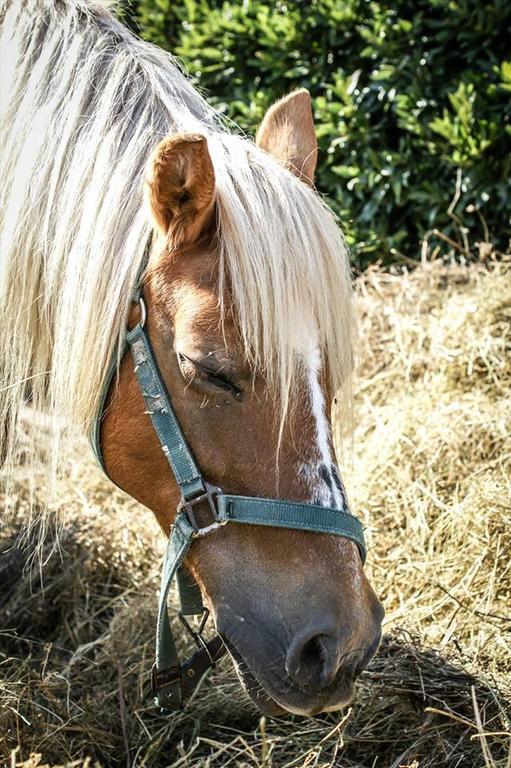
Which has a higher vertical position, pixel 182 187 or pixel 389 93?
pixel 182 187

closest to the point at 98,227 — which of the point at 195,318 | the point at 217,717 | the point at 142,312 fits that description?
the point at 142,312

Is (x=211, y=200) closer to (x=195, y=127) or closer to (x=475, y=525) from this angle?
(x=195, y=127)

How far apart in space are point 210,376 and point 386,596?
1.42m

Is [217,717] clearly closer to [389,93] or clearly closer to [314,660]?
[314,660]

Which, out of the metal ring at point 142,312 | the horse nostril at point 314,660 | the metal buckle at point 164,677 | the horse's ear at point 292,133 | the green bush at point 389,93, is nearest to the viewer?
the horse nostril at point 314,660

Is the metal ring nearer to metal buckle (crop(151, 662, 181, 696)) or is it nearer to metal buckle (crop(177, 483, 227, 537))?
metal buckle (crop(177, 483, 227, 537))

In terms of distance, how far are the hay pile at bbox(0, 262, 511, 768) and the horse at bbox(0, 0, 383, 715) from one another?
31 cm

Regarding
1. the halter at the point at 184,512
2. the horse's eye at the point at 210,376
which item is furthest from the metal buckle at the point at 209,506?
the horse's eye at the point at 210,376

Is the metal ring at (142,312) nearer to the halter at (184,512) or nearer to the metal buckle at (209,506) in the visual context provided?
the halter at (184,512)

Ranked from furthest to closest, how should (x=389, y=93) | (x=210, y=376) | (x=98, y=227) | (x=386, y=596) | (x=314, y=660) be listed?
(x=389, y=93) < (x=386, y=596) < (x=98, y=227) < (x=210, y=376) < (x=314, y=660)

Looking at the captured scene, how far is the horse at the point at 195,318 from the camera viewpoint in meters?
1.78

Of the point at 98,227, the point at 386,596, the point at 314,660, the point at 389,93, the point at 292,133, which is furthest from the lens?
the point at 389,93

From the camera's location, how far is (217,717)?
2420 millimetres

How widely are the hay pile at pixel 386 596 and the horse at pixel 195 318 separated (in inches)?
12.4
